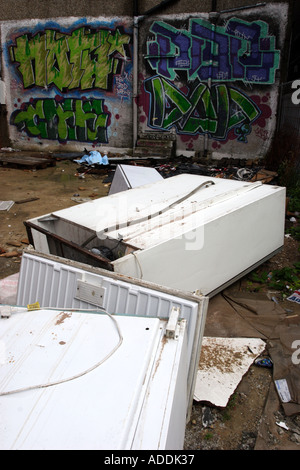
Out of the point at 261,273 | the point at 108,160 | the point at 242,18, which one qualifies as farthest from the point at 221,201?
the point at 242,18

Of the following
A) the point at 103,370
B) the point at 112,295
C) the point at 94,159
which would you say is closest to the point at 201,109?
the point at 94,159

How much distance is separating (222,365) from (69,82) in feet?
33.2

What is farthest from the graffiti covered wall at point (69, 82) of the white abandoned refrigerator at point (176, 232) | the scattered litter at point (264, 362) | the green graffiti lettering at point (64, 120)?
the scattered litter at point (264, 362)

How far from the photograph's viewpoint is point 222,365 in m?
2.76

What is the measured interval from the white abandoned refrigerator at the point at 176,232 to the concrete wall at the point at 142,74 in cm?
586

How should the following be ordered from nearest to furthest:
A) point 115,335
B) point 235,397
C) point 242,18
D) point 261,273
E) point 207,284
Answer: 1. point 115,335
2. point 235,397
3. point 207,284
4. point 261,273
5. point 242,18

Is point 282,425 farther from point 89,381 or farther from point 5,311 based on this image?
point 5,311

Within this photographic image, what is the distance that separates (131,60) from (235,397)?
31.2ft

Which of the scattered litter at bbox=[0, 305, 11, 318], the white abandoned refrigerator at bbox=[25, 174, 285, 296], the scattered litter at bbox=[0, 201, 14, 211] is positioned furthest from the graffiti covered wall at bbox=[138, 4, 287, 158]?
the scattered litter at bbox=[0, 305, 11, 318]

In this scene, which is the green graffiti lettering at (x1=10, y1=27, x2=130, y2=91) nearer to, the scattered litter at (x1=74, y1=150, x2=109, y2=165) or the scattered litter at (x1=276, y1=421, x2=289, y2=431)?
the scattered litter at (x1=74, y1=150, x2=109, y2=165)

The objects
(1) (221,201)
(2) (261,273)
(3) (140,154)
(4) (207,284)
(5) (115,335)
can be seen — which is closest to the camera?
(5) (115,335)

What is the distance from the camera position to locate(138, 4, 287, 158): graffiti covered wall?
846 cm
